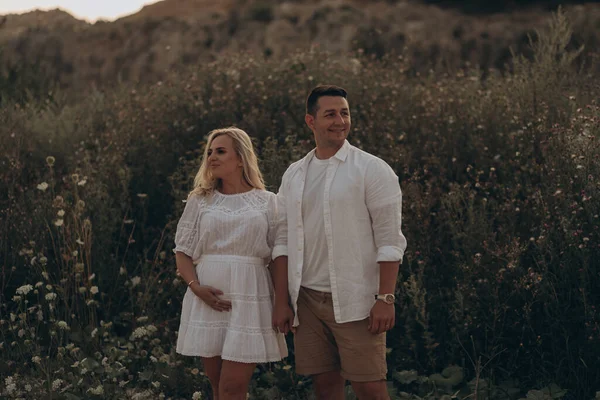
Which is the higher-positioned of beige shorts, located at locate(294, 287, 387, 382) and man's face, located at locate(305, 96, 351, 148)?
man's face, located at locate(305, 96, 351, 148)

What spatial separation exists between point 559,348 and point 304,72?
4538 mm

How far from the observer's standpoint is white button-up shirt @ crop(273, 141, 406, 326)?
3.73 m

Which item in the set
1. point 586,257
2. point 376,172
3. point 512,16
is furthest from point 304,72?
point 512,16

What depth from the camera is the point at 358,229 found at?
3.79 metres

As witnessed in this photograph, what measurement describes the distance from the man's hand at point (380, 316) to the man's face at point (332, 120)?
33.5 inches

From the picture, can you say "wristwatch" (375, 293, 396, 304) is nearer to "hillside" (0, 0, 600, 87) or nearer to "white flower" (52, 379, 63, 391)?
"white flower" (52, 379, 63, 391)

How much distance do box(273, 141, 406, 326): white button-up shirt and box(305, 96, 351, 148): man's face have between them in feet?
0.30

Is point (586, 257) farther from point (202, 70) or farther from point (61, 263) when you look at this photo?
point (202, 70)

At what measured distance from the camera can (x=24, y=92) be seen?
11.4 metres

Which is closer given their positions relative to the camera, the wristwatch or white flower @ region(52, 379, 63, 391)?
the wristwatch

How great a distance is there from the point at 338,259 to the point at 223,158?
0.95 meters

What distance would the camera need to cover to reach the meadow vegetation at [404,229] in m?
5.17

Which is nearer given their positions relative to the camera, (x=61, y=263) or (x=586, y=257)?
(x=586, y=257)

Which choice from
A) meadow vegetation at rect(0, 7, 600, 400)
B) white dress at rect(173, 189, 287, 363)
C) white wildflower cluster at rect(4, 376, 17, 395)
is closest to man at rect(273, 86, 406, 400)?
white dress at rect(173, 189, 287, 363)
